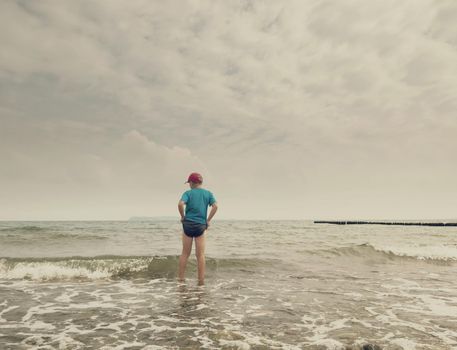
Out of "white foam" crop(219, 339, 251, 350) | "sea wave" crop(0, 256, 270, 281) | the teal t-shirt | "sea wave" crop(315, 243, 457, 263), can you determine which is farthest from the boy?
"sea wave" crop(315, 243, 457, 263)

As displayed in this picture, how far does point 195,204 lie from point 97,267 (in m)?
6.40

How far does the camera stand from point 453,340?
5070mm

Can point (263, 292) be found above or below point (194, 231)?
below

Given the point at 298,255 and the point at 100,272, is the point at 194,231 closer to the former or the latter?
the point at 100,272

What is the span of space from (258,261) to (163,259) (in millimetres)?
4018

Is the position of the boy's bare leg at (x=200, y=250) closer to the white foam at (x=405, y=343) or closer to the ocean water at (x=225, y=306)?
the ocean water at (x=225, y=306)

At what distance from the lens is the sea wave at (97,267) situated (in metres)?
11.5

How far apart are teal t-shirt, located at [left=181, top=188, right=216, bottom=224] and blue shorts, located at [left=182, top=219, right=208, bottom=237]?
0.10 meters

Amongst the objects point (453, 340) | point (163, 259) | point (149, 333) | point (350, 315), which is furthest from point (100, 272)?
point (453, 340)

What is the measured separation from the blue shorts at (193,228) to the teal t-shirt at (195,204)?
98mm

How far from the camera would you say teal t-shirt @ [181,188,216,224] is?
30.3 ft

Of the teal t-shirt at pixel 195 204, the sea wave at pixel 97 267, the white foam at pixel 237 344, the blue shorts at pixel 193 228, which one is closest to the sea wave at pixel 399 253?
the sea wave at pixel 97 267

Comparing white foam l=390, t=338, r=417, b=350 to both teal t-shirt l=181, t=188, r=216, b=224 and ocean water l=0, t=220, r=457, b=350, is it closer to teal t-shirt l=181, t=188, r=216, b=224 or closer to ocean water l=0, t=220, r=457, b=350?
ocean water l=0, t=220, r=457, b=350

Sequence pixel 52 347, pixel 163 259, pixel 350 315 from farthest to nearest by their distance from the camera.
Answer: pixel 163 259
pixel 350 315
pixel 52 347
